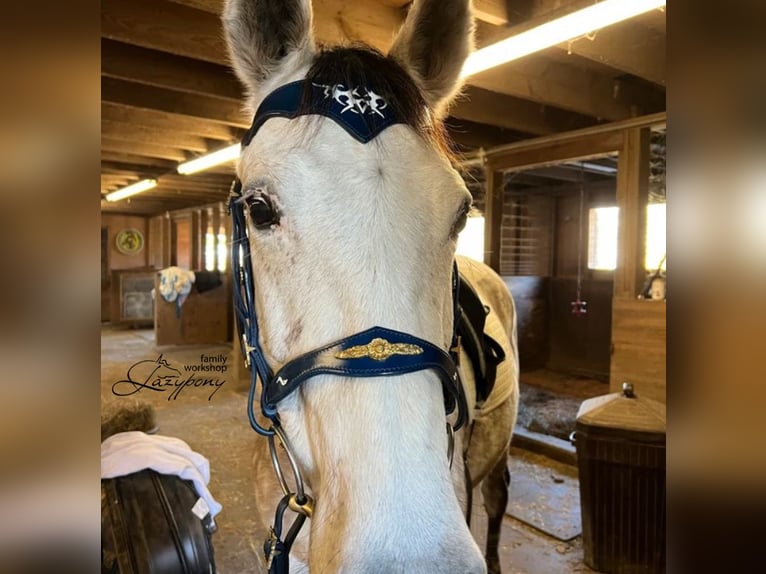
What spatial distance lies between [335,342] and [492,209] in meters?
4.25

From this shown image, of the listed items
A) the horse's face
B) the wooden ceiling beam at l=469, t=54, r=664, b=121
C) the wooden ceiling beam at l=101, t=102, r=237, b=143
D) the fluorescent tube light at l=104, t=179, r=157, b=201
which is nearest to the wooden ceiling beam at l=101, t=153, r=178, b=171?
the fluorescent tube light at l=104, t=179, r=157, b=201

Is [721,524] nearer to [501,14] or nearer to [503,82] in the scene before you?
[501,14]

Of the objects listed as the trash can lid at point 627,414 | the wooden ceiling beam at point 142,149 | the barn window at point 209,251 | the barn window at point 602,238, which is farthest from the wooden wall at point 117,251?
the barn window at point 602,238

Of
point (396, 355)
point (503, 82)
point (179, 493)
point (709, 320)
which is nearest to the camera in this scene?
point (709, 320)

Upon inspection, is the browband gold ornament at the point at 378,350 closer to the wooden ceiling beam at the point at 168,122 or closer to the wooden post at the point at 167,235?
the wooden ceiling beam at the point at 168,122

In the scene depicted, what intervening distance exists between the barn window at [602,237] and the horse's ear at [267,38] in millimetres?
8498

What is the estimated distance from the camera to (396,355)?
65 cm

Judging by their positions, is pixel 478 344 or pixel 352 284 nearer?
pixel 352 284

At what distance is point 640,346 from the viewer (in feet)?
11.1

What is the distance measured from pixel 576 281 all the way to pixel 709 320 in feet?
24.2

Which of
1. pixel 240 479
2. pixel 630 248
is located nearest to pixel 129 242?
pixel 240 479

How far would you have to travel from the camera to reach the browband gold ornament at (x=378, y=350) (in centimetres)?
65

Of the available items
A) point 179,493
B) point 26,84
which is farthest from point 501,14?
point 179,493

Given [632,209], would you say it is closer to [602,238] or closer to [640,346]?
[640,346]
